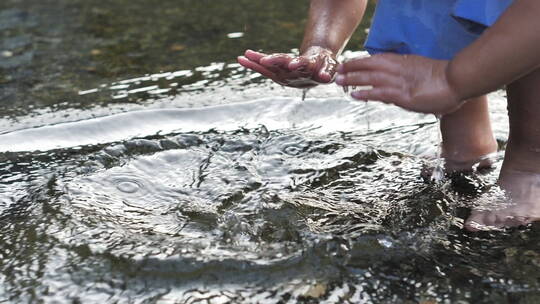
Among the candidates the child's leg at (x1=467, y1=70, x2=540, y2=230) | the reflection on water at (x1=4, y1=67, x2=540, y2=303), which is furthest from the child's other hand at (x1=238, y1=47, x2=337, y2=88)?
the child's leg at (x1=467, y1=70, x2=540, y2=230)

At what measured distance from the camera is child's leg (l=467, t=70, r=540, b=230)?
1.93 m

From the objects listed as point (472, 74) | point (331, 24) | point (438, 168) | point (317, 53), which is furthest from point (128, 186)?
point (472, 74)

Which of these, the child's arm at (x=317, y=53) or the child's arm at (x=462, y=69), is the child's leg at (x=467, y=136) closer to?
the child's arm at (x=317, y=53)

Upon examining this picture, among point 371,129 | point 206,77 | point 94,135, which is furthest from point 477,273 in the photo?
point 206,77

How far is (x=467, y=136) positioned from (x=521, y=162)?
32 centimetres

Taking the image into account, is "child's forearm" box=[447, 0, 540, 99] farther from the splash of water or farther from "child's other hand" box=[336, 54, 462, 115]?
the splash of water

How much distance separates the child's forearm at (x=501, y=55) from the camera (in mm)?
1599

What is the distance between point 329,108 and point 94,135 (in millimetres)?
942

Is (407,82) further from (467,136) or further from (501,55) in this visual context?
(467,136)

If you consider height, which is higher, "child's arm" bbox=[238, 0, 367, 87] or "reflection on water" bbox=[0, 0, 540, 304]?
"child's arm" bbox=[238, 0, 367, 87]

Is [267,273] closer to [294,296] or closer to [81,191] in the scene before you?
[294,296]

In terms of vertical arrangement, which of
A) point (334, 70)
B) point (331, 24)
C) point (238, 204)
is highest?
point (331, 24)

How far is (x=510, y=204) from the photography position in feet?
6.55

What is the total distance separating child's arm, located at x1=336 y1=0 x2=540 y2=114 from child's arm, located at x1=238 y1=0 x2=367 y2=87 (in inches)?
16.4
